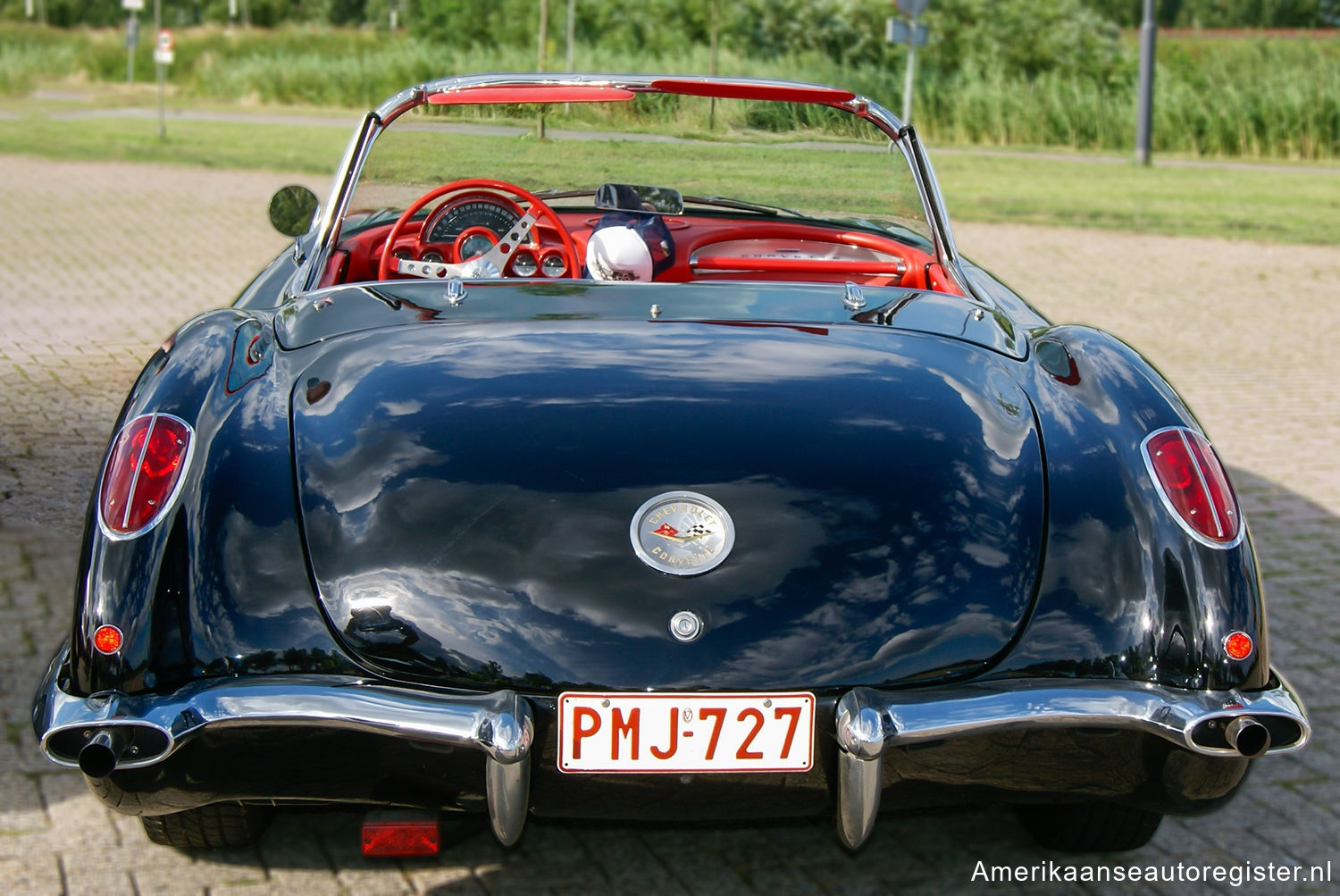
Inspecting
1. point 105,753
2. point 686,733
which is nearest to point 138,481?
point 105,753

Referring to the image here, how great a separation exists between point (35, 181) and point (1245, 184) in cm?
1558

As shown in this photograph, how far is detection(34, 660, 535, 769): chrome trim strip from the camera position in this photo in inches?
82.7

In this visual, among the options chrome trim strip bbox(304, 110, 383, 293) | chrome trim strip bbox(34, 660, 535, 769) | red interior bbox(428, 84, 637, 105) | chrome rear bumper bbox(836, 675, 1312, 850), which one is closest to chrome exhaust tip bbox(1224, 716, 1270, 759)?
chrome rear bumper bbox(836, 675, 1312, 850)

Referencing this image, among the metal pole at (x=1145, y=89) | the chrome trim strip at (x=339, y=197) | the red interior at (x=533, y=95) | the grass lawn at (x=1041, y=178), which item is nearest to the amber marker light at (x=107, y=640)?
the chrome trim strip at (x=339, y=197)

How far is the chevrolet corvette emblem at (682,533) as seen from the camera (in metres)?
2.26

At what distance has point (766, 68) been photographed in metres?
30.1

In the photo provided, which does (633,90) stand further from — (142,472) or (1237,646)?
(1237,646)

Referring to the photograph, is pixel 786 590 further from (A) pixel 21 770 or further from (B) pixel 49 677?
(A) pixel 21 770

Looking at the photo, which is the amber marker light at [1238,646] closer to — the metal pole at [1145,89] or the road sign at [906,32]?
the road sign at [906,32]

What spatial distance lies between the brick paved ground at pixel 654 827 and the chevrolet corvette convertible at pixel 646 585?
264 millimetres

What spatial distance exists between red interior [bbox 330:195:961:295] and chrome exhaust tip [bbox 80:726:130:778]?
5.52ft

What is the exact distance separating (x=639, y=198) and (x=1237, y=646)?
211 cm

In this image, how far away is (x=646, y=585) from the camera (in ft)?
7.36

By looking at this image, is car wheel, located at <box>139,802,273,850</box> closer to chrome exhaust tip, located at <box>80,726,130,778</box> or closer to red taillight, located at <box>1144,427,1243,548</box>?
chrome exhaust tip, located at <box>80,726,130,778</box>
